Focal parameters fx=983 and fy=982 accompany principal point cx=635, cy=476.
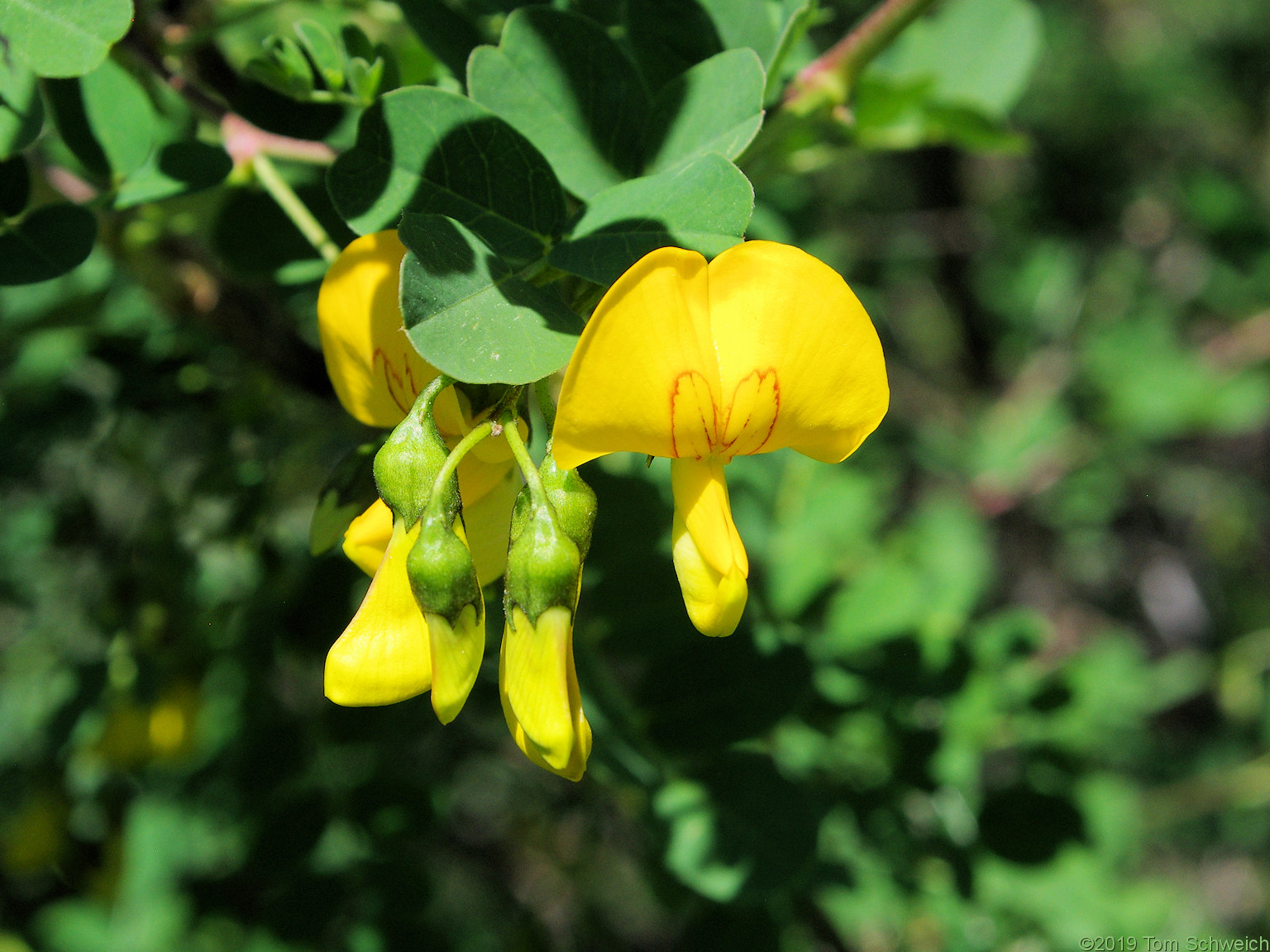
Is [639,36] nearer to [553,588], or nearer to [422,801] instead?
[553,588]

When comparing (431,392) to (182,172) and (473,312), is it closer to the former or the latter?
(473,312)

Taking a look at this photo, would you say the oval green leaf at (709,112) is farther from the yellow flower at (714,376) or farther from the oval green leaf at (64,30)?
the oval green leaf at (64,30)

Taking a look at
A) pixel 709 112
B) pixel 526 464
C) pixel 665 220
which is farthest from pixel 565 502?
pixel 709 112

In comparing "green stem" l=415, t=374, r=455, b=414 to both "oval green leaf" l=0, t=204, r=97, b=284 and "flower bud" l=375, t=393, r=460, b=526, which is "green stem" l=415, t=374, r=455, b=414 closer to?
"flower bud" l=375, t=393, r=460, b=526

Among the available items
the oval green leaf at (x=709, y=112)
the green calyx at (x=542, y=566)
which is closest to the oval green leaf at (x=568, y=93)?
the oval green leaf at (x=709, y=112)

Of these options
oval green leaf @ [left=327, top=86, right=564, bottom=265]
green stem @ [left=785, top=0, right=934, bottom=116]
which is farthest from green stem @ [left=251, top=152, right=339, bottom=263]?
green stem @ [left=785, top=0, right=934, bottom=116]

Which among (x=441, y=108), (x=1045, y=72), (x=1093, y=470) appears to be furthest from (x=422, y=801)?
(x=1045, y=72)
